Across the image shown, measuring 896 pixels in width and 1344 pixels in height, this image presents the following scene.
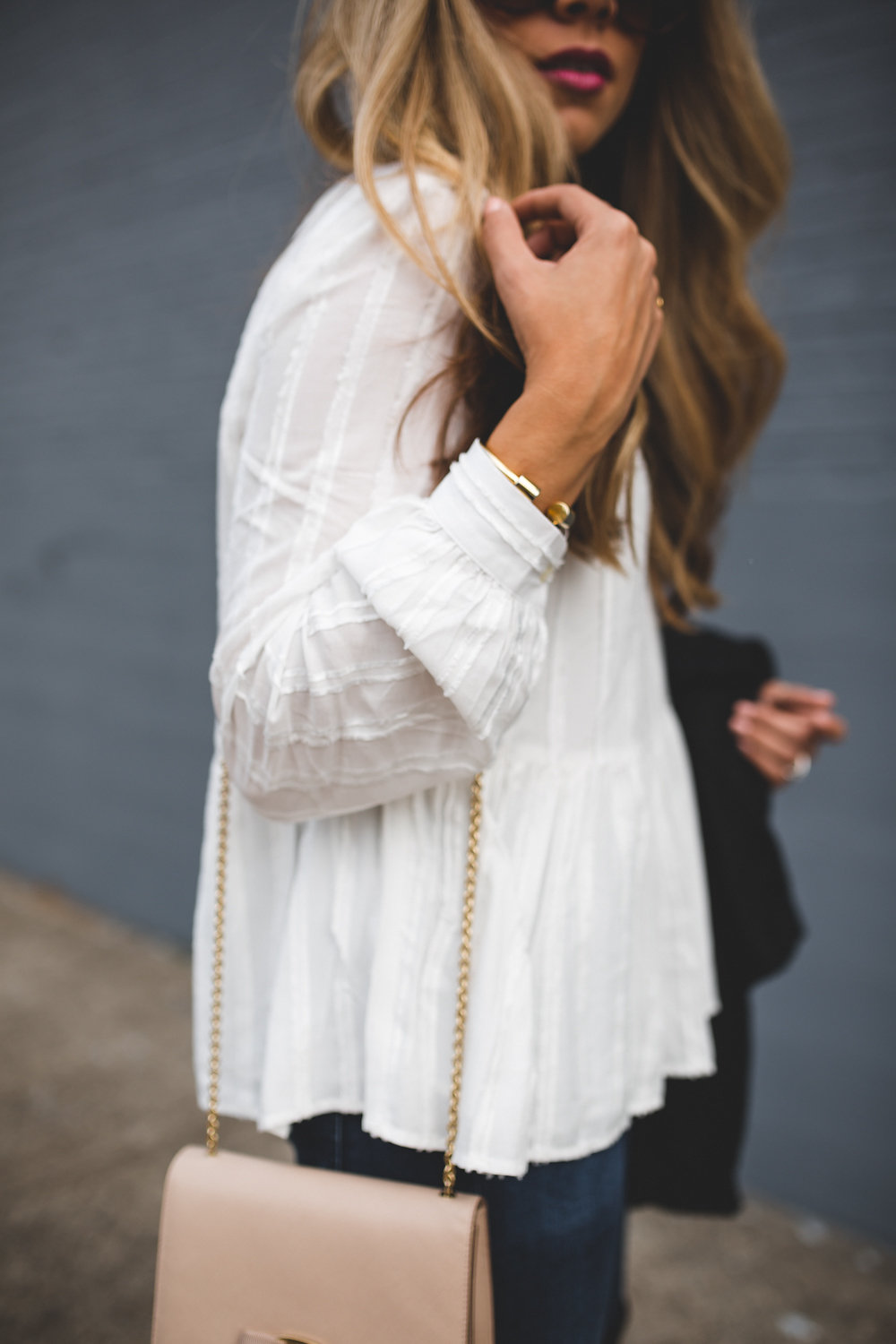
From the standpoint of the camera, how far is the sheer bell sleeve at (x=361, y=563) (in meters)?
0.73

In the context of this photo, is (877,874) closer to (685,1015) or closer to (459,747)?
(685,1015)

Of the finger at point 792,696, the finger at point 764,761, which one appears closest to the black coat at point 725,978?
the finger at point 764,761

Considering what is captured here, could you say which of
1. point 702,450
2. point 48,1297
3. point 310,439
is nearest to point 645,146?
point 702,450

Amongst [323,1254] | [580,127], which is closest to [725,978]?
[323,1254]

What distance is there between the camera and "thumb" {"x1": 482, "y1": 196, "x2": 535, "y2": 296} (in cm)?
76

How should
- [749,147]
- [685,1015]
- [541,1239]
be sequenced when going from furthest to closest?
[749,147] → [685,1015] → [541,1239]

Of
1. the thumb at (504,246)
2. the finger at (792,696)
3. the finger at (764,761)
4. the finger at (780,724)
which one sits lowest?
the finger at (764,761)

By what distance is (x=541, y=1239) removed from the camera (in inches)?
35.8

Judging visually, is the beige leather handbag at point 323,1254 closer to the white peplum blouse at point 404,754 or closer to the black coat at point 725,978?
the white peplum blouse at point 404,754

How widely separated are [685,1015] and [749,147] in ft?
3.67

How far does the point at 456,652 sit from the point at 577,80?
645 mm

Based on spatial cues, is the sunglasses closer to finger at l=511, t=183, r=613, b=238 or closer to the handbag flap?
finger at l=511, t=183, r=613, b=238

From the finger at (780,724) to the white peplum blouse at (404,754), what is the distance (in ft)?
1.36

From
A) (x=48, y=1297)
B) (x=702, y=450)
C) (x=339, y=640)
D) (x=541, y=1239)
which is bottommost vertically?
(x=48, y=1297)
